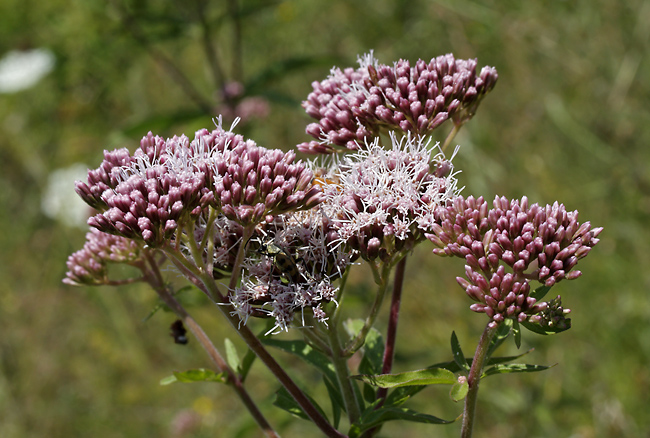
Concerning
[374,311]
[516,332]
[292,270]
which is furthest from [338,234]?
[516,332]

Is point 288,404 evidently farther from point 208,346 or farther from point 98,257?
point 98,257

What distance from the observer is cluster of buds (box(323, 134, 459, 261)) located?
2254mm

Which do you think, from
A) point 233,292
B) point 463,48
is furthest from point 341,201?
point 463,48

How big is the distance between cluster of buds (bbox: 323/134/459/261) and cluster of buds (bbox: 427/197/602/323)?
0.11m

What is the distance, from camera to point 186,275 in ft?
7.32

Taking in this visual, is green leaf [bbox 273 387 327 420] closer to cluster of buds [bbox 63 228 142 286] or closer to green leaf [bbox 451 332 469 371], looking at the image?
green leaf [bbox 451 332 469 371]

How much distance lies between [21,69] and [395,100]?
23.8 feet

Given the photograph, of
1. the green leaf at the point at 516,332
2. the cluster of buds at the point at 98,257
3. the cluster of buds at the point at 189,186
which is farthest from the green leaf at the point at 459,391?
the cluster of buds at the point at 98,257

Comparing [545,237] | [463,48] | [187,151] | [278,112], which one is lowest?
[545,237]

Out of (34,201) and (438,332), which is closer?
(438,332)

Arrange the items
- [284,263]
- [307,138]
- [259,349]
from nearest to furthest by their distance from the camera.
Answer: [259,349] < [284,263] < [307,138]

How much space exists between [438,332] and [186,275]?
3.79m

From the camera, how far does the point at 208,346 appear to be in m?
2.54

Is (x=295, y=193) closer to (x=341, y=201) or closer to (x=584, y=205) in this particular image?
(x=341, y=201)
